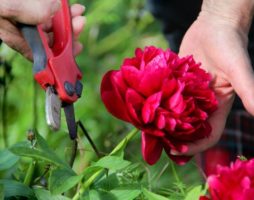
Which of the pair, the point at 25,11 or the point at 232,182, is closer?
the point at 232,182

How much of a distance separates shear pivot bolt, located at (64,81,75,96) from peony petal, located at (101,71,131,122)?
0.04 m

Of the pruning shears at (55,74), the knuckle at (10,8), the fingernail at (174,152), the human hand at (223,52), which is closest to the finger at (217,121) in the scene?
the human hand at (223,52)

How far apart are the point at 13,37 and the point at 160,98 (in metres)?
0.24

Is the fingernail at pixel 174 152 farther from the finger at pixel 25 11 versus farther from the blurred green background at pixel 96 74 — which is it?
the blurred green background at pixel 96 74

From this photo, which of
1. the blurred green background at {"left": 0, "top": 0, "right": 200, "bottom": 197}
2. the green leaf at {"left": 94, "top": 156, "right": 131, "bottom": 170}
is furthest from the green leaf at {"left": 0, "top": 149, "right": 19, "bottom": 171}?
the blurred green background at {"left": 0, "top": 0, "right": 200, "bottom": 197}

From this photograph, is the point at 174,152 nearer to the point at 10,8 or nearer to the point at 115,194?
the point at 115,194

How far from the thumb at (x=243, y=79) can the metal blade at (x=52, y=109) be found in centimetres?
32

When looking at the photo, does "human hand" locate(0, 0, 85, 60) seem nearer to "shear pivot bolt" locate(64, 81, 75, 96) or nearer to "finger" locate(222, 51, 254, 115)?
"shear pivot bolt" locate(64, 81, 75, 96)

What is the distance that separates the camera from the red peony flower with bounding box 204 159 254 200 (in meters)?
0.73

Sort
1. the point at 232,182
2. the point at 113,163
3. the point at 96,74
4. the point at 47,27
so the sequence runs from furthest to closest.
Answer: the point at 96,74 → the point at 47,27 → the point at 113,163 → the point at 232,182

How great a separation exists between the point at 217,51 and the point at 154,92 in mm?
314

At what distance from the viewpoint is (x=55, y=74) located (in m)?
0.94

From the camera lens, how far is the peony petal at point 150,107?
932 millimetres

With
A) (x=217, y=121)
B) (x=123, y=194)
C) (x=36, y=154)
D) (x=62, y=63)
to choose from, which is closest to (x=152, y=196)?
(x=123, y=194)
